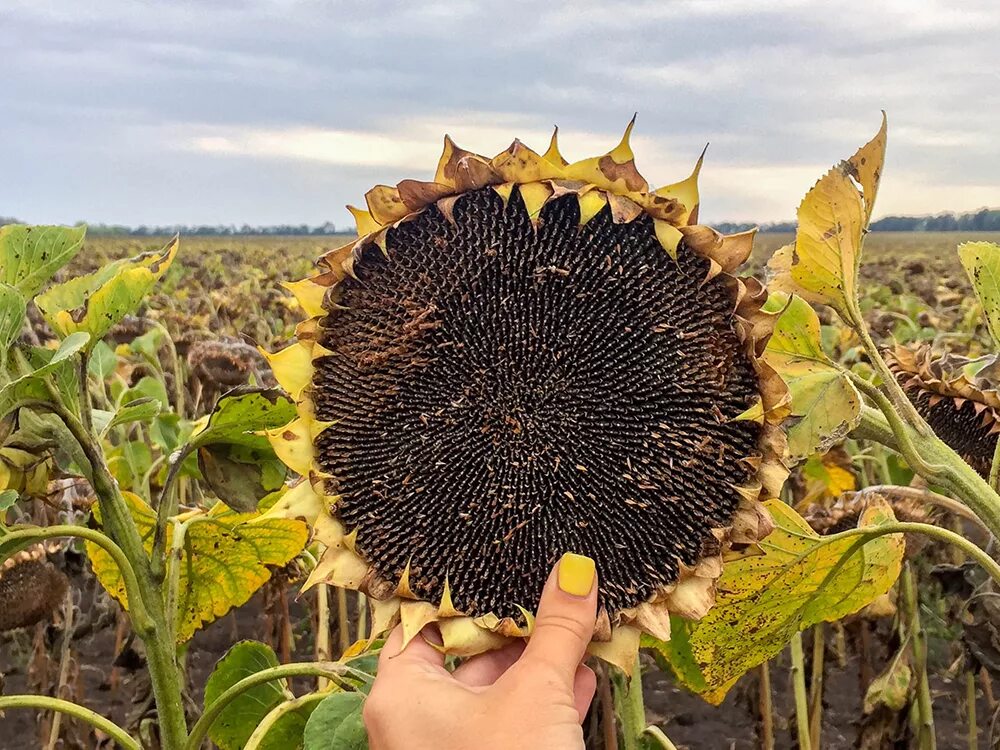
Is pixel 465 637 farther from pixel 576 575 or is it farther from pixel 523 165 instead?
pixel 523 165

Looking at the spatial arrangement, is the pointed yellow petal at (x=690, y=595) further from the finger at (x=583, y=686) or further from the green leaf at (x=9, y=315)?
the green leaf at (x=9, y=315)

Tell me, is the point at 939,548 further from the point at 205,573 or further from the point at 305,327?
the point at 305,327

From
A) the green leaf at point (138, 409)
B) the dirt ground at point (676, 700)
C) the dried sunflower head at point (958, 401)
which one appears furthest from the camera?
the dirt ground at point (676, 700)

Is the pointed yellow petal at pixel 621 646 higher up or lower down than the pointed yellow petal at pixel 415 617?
lower down

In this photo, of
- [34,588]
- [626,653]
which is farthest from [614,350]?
[34,588]

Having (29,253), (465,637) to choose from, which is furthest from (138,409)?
(465,637)

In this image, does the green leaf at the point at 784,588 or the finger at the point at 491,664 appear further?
the green leaf at the point at 784,588

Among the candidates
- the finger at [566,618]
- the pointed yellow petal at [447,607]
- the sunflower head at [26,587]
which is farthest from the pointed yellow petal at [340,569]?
the sunflower head at [26,587]

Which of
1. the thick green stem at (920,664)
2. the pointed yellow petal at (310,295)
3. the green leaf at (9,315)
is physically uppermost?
the pointed yellow petal at (310,295)
